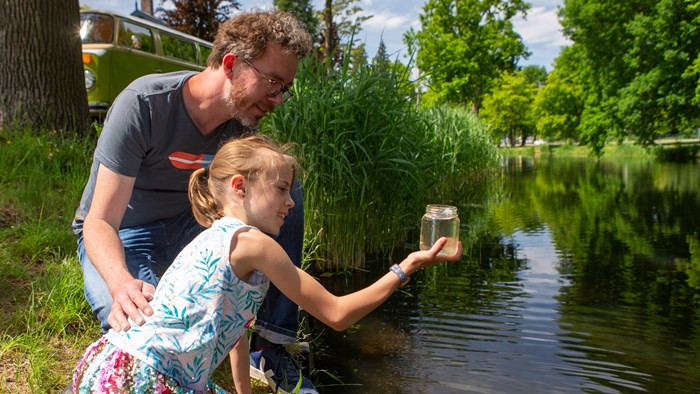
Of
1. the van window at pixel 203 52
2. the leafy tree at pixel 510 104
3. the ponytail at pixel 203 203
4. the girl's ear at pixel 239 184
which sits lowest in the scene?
the ponytail at pixel 203 203

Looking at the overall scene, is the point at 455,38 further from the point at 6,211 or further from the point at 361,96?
the point at 6,211

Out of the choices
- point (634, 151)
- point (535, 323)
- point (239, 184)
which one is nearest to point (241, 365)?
point (239, 184)

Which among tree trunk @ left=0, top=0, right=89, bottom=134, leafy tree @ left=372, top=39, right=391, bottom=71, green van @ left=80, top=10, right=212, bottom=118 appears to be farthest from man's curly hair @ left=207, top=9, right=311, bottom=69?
green van @ left=80, top=10, right=212, bottom=118

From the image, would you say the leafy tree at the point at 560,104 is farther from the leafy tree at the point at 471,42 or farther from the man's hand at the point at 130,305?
the man's hand at the point at 130,305

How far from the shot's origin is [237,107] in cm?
204

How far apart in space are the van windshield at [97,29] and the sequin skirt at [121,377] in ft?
25.5

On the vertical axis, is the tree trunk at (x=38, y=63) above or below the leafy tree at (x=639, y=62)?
below

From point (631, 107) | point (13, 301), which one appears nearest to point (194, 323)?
point (13, 301)

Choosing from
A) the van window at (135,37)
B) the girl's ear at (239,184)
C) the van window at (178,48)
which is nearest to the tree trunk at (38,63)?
the van window at (135,37)

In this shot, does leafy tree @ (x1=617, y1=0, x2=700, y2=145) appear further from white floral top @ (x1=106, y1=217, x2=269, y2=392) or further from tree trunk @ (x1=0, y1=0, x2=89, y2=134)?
white floral top @ (x1=106, y1=217, x2=269, y2=392)

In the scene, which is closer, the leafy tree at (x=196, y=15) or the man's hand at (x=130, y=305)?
the man's hand at (x=130, y=305)

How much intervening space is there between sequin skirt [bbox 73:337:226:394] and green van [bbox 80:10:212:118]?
6504 mm

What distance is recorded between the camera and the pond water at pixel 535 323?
276cm

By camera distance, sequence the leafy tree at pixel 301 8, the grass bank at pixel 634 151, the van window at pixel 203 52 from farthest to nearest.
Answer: the leafy tree at pixel 301 8
the grass bank at pixel 634 151
the van window at pixel 203 52
